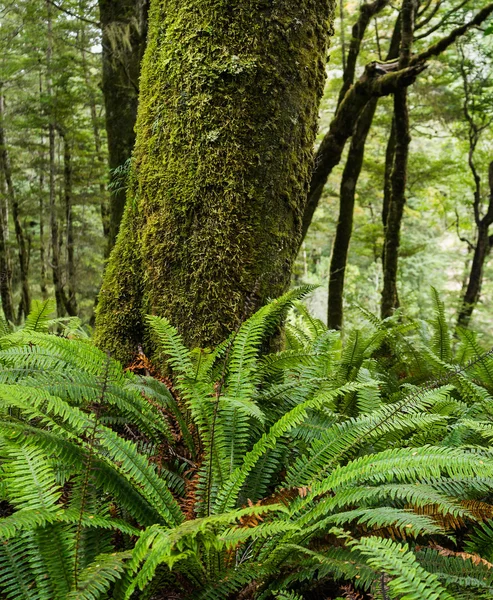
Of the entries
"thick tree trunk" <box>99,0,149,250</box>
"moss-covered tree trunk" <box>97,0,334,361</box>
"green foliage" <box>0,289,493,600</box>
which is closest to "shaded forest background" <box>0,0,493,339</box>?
"thick tree trunk" <box>99,0,149,250</box>

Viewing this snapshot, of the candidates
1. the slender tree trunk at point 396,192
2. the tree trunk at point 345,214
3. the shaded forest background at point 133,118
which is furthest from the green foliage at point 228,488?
the tree trunk at point 345,214

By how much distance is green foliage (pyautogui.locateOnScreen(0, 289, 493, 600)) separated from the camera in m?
1.11

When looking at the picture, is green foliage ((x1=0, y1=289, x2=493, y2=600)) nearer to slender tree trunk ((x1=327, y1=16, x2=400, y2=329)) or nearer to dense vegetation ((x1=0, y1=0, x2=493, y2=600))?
dense vegetation ((x1=0, y1=0, x2=493, y2=600))

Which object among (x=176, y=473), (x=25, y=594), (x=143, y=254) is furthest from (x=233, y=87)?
(x=25, y=594)

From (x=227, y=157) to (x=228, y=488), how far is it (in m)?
1.38

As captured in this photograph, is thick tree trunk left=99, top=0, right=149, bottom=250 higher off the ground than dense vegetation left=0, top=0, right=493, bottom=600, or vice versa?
thick tree trunk left=99, top=0, right=149, bottom=250

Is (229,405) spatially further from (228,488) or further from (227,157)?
(227,157)

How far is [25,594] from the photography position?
1100 mm

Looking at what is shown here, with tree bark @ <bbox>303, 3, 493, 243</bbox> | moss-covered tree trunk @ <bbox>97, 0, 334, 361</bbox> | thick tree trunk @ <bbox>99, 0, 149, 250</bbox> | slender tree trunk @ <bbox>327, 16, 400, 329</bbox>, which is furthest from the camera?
slender tree trunk @ <bbox>327, 16, 400, 329</bbox>

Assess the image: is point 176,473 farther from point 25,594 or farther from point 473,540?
point 473,540

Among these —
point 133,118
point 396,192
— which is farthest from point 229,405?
point 396,192

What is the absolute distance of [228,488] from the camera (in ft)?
4.37

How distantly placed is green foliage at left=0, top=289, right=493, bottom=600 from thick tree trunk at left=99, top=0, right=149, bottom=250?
338cm

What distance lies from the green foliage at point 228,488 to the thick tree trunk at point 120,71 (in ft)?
11.1
